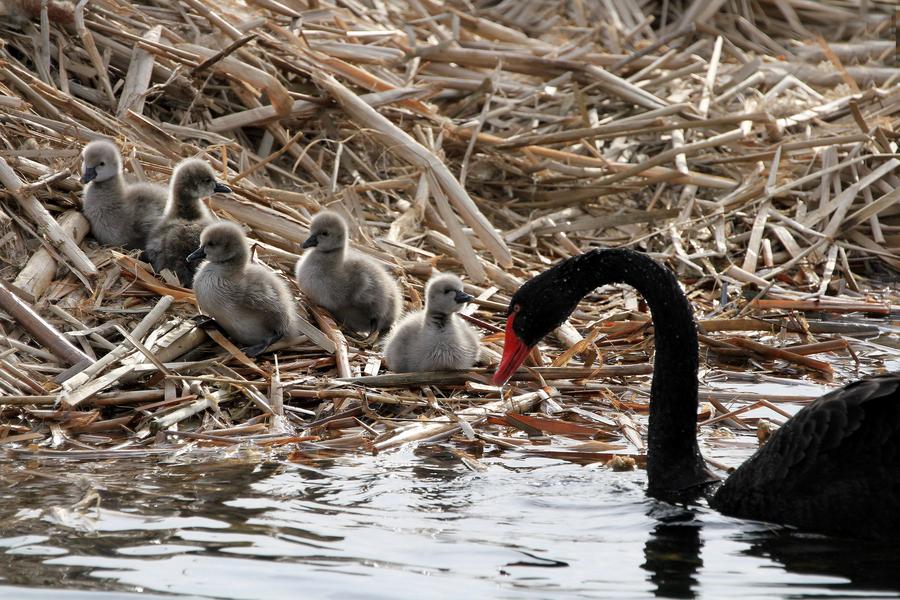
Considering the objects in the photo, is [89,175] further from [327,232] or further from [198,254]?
[327,232]

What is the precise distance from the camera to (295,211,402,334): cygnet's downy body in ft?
19.2

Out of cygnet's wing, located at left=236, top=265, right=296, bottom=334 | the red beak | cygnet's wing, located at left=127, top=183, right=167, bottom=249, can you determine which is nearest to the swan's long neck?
the red beak

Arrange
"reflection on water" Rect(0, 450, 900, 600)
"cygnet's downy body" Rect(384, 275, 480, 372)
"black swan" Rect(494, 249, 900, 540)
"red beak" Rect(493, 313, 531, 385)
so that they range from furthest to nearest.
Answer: "cygnet's downy body" Rect(384, 275, 480, 372) < "red beak" Rect(493, 313, 531, 385) < "black swan" Rect(494, 249, 900, 540) < "reflection on water" Rect(0, 450, 900, 600)

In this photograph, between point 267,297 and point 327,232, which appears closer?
point 267,297

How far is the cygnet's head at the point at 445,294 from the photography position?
545cm

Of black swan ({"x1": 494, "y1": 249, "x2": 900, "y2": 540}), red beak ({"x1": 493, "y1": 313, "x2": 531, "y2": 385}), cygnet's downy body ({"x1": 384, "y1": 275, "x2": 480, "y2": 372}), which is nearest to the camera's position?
black swan ({"x1": 494, "y1": 249, "x2": 900, "y2": 540})

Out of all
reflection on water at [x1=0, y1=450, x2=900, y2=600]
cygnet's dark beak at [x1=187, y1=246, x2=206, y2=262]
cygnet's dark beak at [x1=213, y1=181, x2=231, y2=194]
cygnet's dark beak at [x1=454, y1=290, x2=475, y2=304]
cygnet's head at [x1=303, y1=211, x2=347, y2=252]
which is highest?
cygnet's dark beak at [x1=213, y1=181, x2=231, y2=194]

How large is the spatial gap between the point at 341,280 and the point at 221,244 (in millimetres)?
609

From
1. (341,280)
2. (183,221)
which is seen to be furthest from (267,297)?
(183,221)

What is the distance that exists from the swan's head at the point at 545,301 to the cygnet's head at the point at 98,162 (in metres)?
2.49

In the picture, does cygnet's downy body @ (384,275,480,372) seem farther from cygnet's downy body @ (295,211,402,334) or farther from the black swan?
the black swan

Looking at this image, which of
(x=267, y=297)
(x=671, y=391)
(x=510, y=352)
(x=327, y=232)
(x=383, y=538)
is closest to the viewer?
(x=383, y=538)

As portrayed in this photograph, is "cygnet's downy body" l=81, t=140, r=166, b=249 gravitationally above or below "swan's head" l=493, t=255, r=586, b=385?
above

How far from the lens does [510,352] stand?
174 inches
